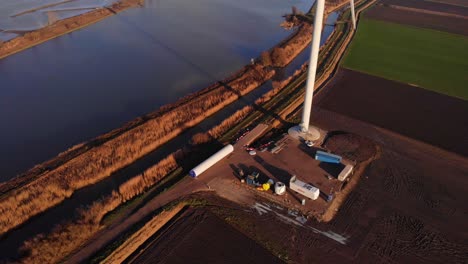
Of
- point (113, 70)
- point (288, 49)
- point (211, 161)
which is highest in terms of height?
point (288, 49)

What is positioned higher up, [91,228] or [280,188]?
[280,188]

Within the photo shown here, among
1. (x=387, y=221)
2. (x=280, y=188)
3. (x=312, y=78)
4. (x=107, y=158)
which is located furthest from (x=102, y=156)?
(x=387, y=221)

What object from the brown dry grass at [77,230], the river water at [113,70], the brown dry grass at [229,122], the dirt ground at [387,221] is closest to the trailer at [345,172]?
the dirt ground at [387,221]

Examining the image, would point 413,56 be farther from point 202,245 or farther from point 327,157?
point 202,245

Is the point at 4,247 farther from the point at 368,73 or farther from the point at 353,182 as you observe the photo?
the point at 368,73

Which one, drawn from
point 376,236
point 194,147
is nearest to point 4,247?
point 194,147
